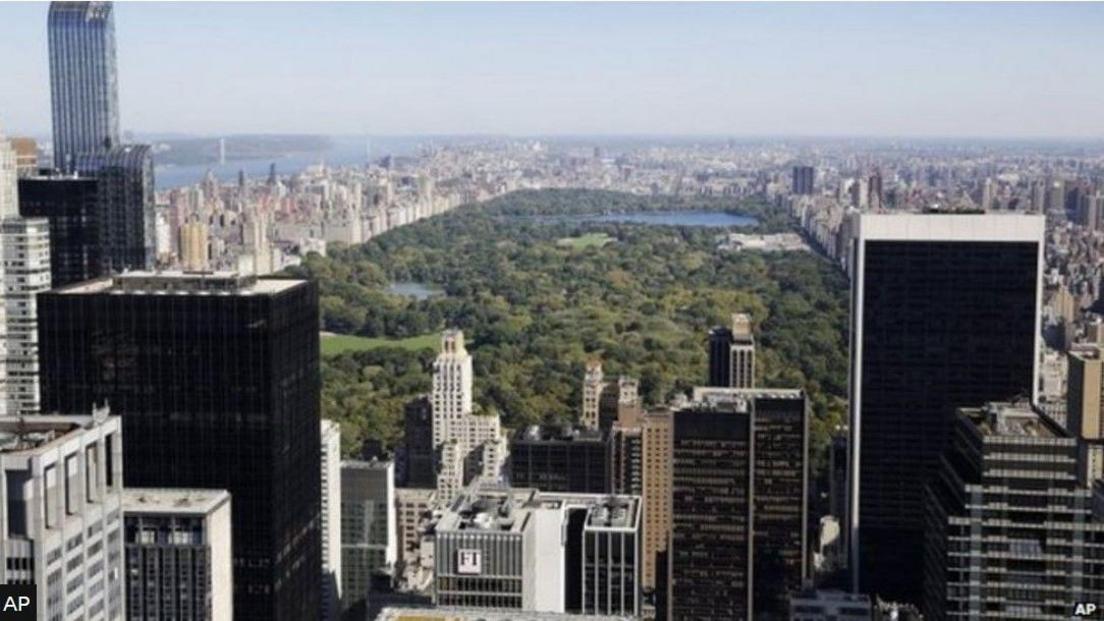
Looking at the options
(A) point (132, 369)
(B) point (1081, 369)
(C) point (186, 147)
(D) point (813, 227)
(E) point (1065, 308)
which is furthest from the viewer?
(D) point (813, 227)

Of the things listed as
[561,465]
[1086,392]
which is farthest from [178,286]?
[1086,392]

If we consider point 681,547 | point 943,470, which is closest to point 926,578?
point 943,470

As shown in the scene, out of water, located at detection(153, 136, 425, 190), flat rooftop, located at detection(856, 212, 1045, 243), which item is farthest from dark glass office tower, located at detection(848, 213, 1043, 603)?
water, located at detection(153, 136, 425, 190)

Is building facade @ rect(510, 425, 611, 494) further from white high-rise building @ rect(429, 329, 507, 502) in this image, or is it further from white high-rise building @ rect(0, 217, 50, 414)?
white high-rise building @ rect(0, 217, 50, 414)

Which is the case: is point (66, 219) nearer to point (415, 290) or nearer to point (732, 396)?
point (732, 396)

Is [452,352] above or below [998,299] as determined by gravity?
below

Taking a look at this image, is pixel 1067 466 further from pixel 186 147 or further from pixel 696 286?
pixel 696 286
